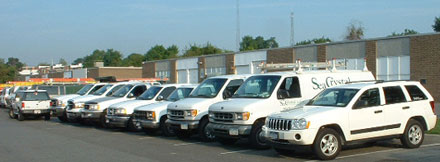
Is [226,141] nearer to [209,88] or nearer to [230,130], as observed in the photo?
[230,130]

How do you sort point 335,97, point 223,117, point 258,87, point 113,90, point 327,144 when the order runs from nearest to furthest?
point 327,144 < point 335,97 < point 223,117 < point 258,87 < point 113,90

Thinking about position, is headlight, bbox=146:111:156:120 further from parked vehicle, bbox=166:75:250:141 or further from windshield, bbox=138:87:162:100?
windshield, bbox=138:87:162:100

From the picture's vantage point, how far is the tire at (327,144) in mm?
10219

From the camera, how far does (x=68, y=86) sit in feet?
97.9

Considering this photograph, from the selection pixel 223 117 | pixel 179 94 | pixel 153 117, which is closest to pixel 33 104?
pixel 179 94

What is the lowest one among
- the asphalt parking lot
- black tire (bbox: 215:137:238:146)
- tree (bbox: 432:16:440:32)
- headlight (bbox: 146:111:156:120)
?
the asphalt parking lot

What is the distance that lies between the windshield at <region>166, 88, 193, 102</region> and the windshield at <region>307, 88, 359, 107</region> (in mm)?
5970

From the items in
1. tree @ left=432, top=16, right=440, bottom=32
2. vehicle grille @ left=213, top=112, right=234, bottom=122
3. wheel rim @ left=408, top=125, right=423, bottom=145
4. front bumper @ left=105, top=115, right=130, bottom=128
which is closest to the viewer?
wheel rim @ left=408, top=125, right=423, bottom=145

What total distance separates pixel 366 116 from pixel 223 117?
3571 millimetres

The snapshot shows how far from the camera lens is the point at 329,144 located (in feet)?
34.2

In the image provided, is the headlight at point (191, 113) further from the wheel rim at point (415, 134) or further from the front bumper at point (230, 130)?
the wheel rim at point (415, 134)

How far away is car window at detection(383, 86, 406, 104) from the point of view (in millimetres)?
11562

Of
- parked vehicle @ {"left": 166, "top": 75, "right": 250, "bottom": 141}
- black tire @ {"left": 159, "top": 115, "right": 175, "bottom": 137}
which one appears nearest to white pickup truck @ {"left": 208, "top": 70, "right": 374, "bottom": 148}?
parked vehicle @ {"left": 166, "top": 75, "right": 250, "bottom": 141}

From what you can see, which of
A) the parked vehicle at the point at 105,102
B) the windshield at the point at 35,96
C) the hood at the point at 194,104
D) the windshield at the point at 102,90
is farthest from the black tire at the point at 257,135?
the windshield at the point at 35,96
